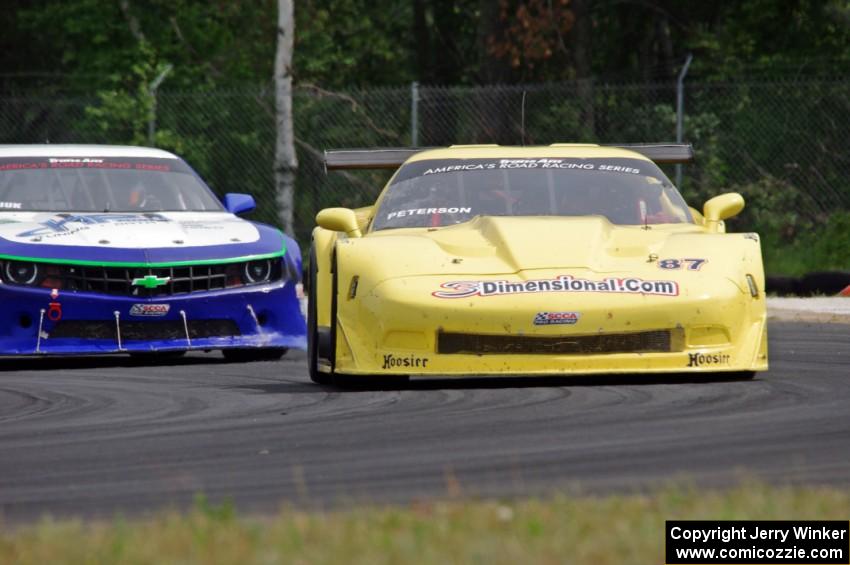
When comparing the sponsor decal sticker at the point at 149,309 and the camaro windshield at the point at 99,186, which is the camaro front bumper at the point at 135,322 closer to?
the sponsor decal sticker at the point at 149,309

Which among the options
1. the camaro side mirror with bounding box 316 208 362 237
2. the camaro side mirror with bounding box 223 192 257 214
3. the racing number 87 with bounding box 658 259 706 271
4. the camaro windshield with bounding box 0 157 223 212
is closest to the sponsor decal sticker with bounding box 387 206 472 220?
the camaro side mirror with bounding box 316 208 362 237

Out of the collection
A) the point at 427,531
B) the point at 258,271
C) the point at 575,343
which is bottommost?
the point at 258,271

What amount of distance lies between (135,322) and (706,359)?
3.98 metres

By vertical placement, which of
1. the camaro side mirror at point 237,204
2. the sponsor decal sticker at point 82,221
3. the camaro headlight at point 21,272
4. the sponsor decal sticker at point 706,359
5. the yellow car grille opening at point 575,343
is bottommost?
the camaro headlight at point 21,272

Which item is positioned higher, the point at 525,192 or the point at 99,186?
the point at 525,192

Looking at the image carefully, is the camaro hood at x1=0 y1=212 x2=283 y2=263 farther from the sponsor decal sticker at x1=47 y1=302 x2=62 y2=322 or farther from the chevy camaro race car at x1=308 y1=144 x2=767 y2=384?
the chevy camaro race car at x1=308 y1=144 x2=767 y2=384

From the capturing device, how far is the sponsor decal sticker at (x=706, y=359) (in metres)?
8.62

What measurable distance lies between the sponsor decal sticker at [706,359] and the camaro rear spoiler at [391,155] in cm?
245

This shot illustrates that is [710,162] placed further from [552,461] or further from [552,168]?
[552,461]

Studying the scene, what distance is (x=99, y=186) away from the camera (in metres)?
12.7

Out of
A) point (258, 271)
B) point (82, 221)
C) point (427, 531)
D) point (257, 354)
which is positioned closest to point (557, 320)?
point (258, 271)

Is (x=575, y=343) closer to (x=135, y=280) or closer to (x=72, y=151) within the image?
(x=135, y=280)

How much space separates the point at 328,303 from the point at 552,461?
304cm

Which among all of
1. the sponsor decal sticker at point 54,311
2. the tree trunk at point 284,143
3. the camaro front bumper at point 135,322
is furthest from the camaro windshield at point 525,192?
the tree trunk at point 284,143
